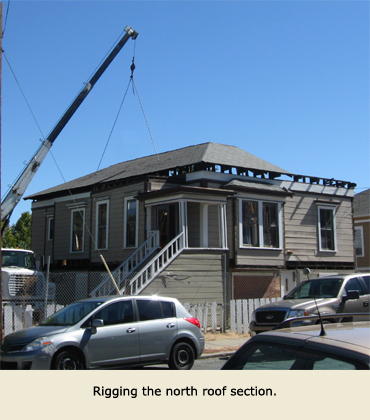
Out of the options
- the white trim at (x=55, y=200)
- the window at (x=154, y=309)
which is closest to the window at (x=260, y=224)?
the white trim at (x=55, y=200)

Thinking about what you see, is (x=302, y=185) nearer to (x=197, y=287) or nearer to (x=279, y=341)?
(x=197, y=287)

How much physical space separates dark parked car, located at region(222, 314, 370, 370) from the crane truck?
43.4 ft

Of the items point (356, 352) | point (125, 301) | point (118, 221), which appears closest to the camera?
point (356, 352)

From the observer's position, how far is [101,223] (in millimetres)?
22375

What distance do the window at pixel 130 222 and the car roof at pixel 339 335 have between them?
16.7m

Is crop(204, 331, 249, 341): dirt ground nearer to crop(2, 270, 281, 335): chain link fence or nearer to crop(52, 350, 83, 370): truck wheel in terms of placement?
crop(2, 270, 281, 335): chain link fence

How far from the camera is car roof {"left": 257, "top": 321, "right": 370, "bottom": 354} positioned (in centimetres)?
315

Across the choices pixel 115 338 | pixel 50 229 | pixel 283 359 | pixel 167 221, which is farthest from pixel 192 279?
pixel 283 359

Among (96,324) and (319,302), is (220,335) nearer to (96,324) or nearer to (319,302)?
(319,302)

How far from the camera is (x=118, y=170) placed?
25641 millimetres

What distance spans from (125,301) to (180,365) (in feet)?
5.65

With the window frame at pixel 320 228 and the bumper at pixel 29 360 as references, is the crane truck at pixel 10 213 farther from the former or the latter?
the window frame at pixel 320 228

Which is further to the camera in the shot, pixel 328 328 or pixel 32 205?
pixel 32 205

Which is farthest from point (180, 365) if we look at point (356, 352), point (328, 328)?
point (356, 352)
